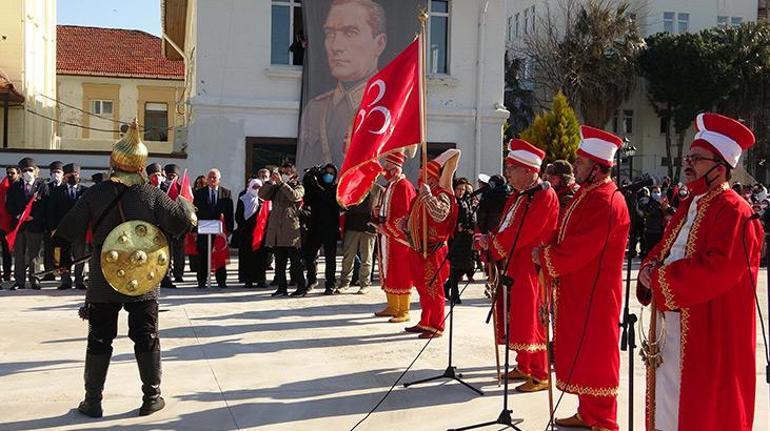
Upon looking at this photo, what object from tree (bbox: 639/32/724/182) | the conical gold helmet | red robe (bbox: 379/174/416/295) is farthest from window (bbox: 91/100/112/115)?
the conical gold helmet

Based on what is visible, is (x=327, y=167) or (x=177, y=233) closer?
(x=177, y=233)

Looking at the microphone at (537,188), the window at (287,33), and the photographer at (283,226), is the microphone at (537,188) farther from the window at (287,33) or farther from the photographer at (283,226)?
the window at (287,33)

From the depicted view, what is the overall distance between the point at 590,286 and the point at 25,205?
10.2 m

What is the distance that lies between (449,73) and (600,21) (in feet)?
63.4

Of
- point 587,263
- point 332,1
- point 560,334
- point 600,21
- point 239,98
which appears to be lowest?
point 560,334

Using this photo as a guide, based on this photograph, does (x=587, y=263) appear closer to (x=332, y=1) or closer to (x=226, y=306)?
(x=226, y=306)

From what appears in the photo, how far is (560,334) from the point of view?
589cm

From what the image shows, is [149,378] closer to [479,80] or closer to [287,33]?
[287,33]

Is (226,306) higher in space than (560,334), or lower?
lower

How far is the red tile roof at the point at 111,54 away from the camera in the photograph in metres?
41.8

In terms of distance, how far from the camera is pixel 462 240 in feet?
39.2

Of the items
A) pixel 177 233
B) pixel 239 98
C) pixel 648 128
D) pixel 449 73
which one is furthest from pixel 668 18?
pixel 177 233

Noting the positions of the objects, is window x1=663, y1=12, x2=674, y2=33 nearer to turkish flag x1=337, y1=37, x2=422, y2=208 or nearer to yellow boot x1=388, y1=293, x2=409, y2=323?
yellow boot x1=388, y1=293, x2=409, y2=323

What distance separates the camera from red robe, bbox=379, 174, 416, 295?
9500mm
